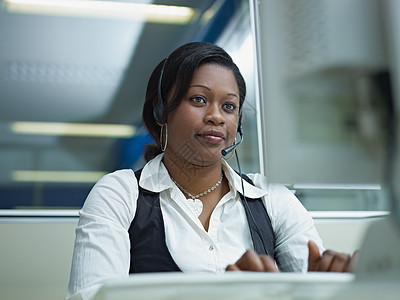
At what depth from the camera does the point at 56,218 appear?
1644 millimetres

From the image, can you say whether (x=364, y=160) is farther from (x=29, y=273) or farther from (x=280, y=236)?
(x=29, y=273)

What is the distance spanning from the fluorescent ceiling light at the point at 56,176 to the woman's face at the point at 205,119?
554 mm

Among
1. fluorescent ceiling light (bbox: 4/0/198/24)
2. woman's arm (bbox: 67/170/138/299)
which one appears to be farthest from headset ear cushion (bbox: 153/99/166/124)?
fluorescent ceiling light (bbox: 4/0/198/24)

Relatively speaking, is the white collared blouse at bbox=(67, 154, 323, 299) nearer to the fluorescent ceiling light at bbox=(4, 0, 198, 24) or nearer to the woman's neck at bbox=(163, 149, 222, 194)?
the woman's neck at bbox=(163, 149, 222, 194)

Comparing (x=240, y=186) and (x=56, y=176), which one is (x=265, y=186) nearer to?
(x=240, y=186)

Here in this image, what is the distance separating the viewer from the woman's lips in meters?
1.27

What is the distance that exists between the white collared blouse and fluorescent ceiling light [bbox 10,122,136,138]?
0.49 m

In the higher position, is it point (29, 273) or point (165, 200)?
point (165, 200)

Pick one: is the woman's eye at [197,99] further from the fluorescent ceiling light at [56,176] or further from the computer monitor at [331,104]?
Answer: the computer monitor at [331,104]

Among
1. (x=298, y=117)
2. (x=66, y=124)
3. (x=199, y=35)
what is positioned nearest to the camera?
(x=298, y=117)

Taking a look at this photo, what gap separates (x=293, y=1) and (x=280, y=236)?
2.66ft

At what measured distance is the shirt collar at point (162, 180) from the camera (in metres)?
1.23

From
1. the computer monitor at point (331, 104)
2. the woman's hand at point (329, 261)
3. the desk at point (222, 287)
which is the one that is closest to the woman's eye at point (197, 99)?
the woman's hand at point (329, 261)

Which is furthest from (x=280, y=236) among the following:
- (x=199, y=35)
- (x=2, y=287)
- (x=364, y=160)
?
(x=199, y=35)
